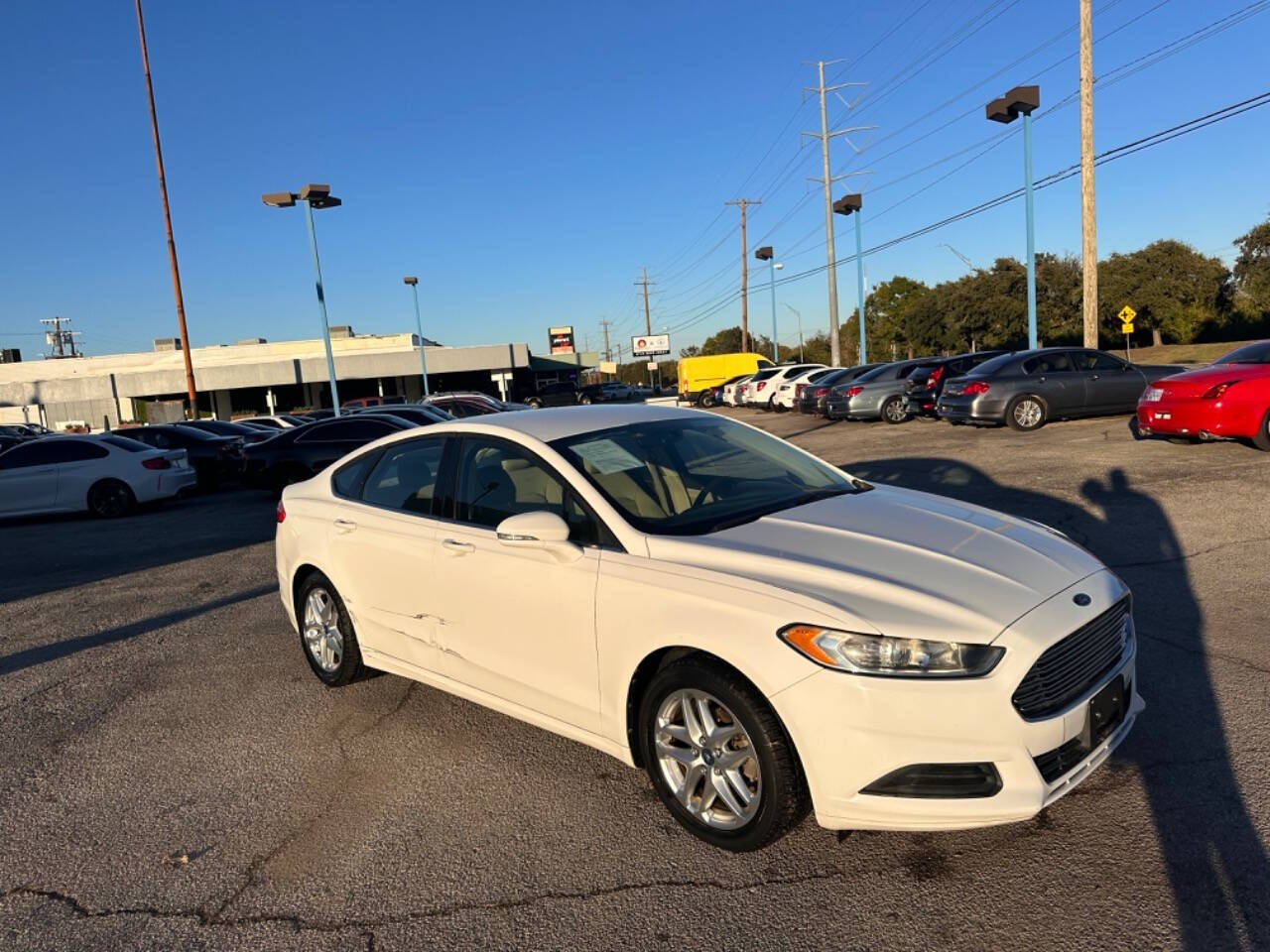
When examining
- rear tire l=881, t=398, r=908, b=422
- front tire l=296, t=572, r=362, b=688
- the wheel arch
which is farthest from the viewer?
rear tire l=881, t=398, r=908, b=422

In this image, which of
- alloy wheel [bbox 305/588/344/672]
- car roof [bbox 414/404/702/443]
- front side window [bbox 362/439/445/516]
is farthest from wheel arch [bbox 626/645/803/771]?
alloy wheel [bbox 305/588/344/672]

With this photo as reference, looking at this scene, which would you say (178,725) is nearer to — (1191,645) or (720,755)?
(720,755)

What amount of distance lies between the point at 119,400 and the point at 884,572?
60624 mm

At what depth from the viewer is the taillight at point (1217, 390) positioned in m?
10.3

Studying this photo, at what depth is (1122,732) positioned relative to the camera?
326cm

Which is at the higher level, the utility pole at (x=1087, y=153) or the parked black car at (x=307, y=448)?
the utility pole at (x=1087, y=153)

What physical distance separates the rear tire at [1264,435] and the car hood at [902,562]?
27.4ft

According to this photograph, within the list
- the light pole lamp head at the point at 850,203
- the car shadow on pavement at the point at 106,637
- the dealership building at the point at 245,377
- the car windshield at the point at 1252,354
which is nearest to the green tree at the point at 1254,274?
the light pole lamp head at the point at 850,203

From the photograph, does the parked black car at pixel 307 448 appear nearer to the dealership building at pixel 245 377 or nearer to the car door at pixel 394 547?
the car door at pixel 394 547

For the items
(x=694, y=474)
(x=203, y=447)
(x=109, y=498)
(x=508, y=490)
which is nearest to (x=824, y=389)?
(x=203, y=447)

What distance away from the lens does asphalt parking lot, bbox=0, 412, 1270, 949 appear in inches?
112

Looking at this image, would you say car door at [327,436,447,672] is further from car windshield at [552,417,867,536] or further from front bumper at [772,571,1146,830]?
front bumper at [772,571,1146,830]

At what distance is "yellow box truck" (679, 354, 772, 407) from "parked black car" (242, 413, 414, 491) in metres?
27.2

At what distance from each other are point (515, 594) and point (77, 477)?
45.3 ft
